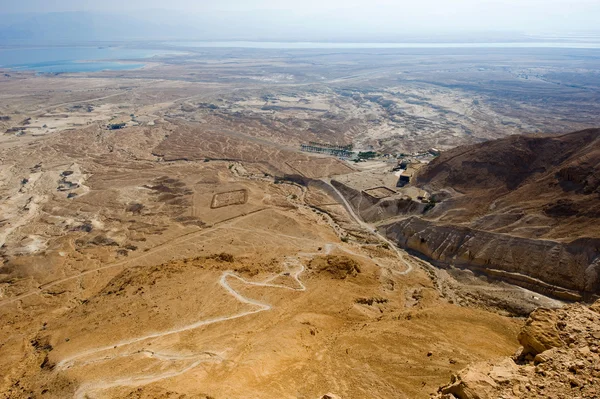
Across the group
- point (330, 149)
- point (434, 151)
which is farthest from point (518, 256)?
A: point (330, 149)

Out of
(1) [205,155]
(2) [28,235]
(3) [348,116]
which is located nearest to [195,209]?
(2) [28,235]

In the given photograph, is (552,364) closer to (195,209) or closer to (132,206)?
(195,209)

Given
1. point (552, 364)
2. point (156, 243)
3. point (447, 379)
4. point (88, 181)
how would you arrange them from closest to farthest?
point (552, 364) < point (447, 379) < point (156, 243) < point (88, 181)

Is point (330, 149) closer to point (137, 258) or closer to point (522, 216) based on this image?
point (522, 216)

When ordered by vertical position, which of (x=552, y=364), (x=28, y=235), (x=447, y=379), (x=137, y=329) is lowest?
(x=28, y=235)

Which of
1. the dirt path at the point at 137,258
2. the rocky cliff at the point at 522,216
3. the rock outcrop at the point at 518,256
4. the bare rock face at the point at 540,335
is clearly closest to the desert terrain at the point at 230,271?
the dirt path at the point at 137,258

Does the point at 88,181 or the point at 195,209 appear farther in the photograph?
the point at 88,181

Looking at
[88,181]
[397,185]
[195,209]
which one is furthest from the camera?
[88,181]
